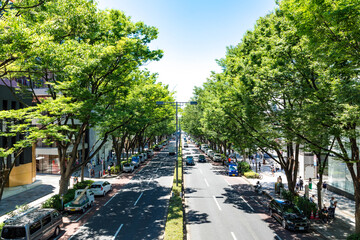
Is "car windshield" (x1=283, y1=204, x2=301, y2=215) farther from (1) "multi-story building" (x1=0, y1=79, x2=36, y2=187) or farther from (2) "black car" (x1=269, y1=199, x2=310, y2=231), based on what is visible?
(1) "multi-story building" (x1=0, y1=79, x2=36, y2=187)

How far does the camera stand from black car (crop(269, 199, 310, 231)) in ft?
51.0

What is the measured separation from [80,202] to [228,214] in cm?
1163

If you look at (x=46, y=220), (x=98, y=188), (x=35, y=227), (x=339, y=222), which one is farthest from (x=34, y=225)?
(x=339, y=222)

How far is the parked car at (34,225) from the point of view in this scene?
12.3m

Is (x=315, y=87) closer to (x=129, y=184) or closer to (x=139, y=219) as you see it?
(x=139, y=219)

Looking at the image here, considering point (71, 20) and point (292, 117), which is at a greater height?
point (71, 20)

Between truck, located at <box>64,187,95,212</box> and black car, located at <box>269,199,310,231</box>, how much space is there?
1476 centimetres

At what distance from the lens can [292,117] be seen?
14422 mm

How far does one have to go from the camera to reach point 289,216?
16.0m

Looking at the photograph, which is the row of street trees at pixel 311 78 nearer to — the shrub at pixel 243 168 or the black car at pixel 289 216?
the black car at pixel 289 216

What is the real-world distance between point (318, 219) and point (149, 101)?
23.2 meters

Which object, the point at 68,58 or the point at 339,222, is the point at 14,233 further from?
the point at 339,222

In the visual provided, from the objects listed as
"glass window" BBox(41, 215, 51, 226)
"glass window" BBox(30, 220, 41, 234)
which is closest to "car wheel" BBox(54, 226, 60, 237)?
"glass window" BBox(41, 215, 51, 226)

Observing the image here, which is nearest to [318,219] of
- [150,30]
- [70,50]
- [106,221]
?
[106,221]
